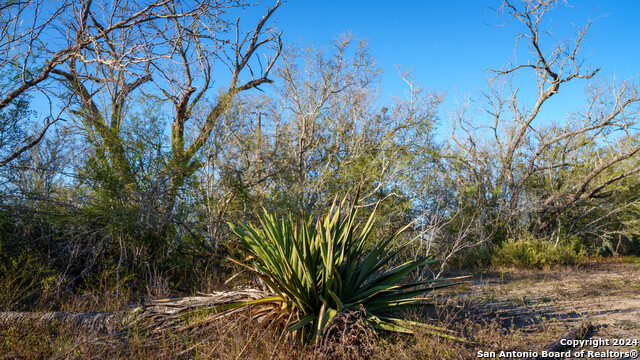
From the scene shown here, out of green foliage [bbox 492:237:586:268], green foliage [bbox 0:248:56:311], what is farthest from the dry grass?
green foliage [bbox 492:237:586:268]

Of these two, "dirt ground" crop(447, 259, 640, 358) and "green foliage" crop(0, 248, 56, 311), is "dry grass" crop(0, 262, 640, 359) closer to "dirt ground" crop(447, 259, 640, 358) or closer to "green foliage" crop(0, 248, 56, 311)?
"dirt ground" crop(447, 259, 640, 358)

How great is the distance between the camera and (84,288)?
666 centimetres

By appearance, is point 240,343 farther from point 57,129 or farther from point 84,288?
point 57,129

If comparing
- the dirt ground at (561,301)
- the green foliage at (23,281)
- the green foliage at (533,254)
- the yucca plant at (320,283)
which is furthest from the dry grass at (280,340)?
the green foliage at (533,254)

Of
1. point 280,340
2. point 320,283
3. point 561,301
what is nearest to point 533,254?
point 561,301

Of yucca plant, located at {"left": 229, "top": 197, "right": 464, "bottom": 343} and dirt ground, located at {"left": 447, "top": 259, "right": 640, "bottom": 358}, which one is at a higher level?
yucca plant, located at {"left": 229, "top": 197, "right": 464, "bottom": 343}

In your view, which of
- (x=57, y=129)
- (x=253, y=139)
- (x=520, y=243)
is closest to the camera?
(x=57, y=129)

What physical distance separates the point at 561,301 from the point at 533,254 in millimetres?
5407

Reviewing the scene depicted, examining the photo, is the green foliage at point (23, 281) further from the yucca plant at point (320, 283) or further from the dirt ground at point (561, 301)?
the dirt ground at point (561, 301)

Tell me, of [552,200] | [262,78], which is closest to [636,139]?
[552,200]

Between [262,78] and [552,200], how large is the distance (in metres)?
10.2

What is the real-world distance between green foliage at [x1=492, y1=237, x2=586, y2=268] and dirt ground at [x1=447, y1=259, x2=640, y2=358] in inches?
29.3

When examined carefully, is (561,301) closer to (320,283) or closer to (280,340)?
(320,283)

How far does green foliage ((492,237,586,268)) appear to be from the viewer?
37.1ft
